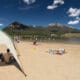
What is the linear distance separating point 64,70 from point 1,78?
3708 mm

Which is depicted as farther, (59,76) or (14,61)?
(14,61)

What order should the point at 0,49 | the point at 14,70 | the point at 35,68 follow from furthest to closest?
the point at 0,49 → the point at 35,68 → the point at 14,70

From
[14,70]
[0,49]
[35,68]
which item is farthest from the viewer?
[0,49]

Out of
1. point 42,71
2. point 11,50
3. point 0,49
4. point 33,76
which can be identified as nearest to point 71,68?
point 42,71

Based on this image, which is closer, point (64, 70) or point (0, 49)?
point (64, 70)

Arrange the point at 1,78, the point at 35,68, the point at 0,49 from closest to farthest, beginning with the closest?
the point at 1,78 < the point at 35,68 < the point at 0,49

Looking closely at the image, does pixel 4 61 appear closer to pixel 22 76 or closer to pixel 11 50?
pixel 11 50

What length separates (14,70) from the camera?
11.0 m

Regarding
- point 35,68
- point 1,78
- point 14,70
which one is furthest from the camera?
point 35,68

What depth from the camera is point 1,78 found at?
32.2ft

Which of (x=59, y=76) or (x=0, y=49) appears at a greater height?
(x=0, y=49)

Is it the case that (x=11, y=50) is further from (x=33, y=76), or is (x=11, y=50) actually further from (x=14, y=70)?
(x=33, y=76)

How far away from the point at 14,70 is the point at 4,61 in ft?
5.61

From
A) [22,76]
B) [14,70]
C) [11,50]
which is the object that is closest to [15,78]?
[22,76]
